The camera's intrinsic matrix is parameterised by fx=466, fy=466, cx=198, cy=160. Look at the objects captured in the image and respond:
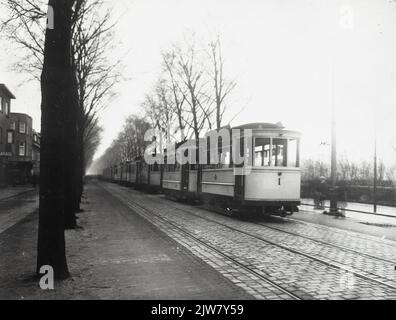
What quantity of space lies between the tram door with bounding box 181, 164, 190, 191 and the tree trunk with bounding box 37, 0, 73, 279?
1670cm

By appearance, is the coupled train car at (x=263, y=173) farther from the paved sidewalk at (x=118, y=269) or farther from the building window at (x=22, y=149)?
the building window at (x=22, y=149)

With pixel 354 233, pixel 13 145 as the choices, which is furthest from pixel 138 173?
pixel 354 233

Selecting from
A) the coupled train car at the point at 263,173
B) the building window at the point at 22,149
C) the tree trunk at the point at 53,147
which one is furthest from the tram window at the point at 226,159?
the building window at the point at 22,149

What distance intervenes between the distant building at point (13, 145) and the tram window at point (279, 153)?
35.7m

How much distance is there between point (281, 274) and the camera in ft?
23.7

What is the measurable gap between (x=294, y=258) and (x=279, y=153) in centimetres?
744

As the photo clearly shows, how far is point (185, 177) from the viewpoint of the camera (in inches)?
951

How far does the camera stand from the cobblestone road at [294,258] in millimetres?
6324

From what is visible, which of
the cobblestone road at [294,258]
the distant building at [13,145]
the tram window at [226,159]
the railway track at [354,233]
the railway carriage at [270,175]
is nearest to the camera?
the cobblestone road at [294,258]

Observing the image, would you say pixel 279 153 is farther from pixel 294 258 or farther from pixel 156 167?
pixel 156 167

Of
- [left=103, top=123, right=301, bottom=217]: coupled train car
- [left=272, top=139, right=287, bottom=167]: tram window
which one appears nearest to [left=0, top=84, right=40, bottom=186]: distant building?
[left=103, top=123, right=301, bottom=217]: coupled train car

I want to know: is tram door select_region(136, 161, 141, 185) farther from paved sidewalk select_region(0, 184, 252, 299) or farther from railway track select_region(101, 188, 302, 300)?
paved sidewalk select_region(0, 184, 252, 299)
